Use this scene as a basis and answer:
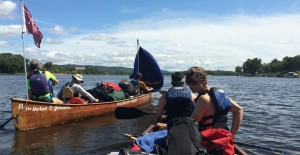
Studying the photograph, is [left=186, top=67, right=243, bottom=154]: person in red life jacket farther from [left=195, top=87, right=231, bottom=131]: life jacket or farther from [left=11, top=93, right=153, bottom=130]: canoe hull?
[left=11, top=93, right=153, bottom=130]: canoe hull

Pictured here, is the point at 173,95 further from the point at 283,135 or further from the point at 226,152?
the point at 283,135

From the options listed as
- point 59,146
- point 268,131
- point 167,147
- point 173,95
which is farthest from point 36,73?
point 268,131

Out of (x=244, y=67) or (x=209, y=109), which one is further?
(x=244, y=67)

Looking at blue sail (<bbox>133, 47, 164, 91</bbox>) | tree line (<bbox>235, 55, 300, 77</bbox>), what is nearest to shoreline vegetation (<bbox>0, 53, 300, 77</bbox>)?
tree line (<bbox>235, 55, 300, 77</bbox>)

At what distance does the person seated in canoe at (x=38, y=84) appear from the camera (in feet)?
38.7

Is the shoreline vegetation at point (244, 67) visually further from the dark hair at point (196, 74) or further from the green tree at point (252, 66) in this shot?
the dark hair at point (196, 74)

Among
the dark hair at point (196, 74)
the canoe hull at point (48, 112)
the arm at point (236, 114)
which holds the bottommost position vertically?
the canoe hull at point (48, 112)

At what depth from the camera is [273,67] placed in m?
130

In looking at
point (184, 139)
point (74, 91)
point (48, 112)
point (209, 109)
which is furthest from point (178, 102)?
point (74, 91)

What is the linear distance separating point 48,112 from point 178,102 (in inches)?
266

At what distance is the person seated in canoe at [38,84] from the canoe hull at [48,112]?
0.50 meters

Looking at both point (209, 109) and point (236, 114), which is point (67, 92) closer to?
point (236, 114)

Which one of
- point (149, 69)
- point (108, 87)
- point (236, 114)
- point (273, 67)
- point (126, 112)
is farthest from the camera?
point (273, 67)

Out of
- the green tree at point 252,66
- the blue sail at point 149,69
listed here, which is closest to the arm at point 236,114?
the blue sail at point 149,69
